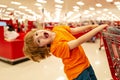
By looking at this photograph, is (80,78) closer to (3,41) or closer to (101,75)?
(101,75)

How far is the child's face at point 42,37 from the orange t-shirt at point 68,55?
6cm

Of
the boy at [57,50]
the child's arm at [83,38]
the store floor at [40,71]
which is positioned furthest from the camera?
the store floor at [40,71]

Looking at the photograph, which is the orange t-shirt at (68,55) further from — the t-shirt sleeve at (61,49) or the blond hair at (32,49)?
the blond hair at (32,49)

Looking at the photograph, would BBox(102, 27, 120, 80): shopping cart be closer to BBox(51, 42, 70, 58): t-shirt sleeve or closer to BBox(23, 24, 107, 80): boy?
BBox(23, 24, 107, 80): boy

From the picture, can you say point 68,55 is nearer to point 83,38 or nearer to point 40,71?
point 83,38

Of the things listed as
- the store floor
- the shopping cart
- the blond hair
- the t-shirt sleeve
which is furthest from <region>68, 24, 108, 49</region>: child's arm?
the store floor

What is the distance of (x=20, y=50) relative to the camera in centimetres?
491

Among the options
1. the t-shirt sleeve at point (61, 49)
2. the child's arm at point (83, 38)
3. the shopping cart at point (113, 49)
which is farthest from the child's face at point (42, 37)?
the shopping cart at point (113, 49)

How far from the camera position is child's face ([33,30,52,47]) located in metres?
1.65

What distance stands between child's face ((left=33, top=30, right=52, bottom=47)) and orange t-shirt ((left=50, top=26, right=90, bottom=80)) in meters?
0.06

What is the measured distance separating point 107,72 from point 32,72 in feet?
5.38

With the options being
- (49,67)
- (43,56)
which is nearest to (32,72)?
(49,67)

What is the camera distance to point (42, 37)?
1.67 meters

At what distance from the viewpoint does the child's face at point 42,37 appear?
1.65 metres
